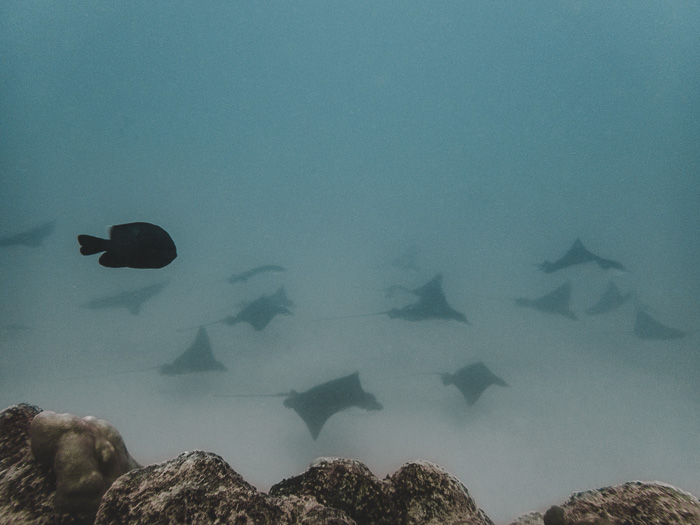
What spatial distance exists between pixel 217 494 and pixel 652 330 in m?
18.2

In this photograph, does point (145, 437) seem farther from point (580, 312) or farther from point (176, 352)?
point (580, 312)

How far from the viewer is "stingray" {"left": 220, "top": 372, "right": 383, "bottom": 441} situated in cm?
789

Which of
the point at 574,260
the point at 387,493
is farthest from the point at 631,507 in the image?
the point at 574,260

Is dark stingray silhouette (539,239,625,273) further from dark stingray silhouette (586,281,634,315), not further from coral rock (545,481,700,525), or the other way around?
coral rock (545,481,700,525)

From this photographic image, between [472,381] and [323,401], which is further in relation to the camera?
[472,381]

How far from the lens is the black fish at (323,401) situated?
7.89 m

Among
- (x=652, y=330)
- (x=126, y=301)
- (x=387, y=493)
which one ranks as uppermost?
(x=387, y=493)

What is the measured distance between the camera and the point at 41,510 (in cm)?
140

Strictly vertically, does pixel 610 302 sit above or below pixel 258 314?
below

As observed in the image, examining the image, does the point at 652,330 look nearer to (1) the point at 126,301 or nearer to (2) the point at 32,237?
(1) the point at 126,301

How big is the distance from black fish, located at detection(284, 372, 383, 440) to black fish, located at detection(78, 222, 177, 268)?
21.6 feet

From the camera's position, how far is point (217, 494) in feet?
3.89

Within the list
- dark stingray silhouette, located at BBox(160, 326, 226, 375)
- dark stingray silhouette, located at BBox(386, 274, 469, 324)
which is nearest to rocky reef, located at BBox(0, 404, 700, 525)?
dark stingray silhouette, located at BBox(160, 326, 226, 375)

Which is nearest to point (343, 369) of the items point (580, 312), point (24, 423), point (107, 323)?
point (24, 423)
